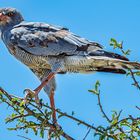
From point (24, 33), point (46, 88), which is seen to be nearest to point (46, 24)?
point (24, 33)

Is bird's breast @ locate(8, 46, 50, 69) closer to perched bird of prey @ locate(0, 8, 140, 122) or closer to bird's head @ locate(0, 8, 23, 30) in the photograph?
perched bird of prey @ locate(0, 8, 140, 122)

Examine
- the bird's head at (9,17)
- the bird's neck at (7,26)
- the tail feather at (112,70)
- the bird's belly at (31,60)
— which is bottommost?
the bird's belly at (31,60)

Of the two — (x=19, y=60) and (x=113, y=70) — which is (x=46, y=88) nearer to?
(x=19, y=60)

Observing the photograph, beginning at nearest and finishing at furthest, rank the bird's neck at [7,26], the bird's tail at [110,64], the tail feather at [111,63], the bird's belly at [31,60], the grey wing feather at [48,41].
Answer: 1. the tail feather at [111,63]
2. the bird's tail at [110,64]
3. the grey wing feather at [48,41]
4. the bird's belly at [31,60]
5. the bird's neck at [7,26]

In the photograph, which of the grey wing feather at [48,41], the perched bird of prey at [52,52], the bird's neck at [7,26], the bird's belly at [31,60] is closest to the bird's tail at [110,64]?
the perched bird of prey at [52,52]

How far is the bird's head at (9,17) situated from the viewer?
6996 millimetres

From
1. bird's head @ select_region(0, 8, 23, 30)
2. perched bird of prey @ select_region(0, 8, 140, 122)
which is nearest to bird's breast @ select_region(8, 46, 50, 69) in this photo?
perched bird of prey @ select_region(0, 8, 140, 122)

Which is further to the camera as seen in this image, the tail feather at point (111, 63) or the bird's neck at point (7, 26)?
the bird's neck at point (7, 26)

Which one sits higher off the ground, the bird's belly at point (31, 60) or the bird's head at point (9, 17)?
the bird's head at point (9, 17)

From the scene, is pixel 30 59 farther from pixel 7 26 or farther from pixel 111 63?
pixel 111 63

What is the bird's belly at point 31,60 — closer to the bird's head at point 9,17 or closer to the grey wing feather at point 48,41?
the grey wing feather at point 48,41

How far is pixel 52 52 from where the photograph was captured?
6.25 m

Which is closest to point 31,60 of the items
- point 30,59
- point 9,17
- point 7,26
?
point 30,59

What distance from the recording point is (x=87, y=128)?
4637 mm
